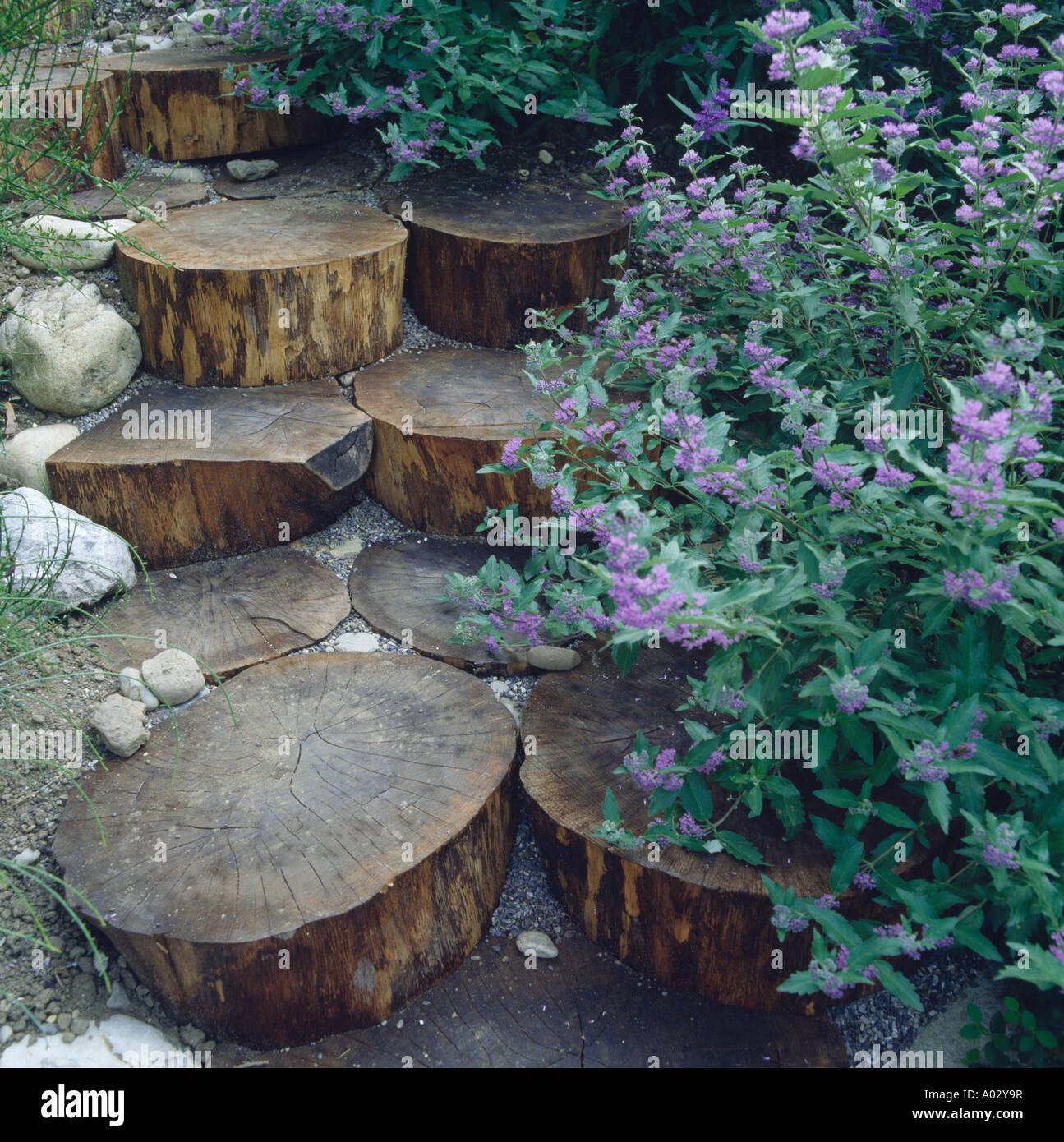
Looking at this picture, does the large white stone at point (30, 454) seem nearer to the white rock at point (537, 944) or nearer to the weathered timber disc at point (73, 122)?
the weathered timber disc at point (73, 122)

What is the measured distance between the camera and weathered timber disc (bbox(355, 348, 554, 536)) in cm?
297

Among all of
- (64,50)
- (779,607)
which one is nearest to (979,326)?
(779,607)

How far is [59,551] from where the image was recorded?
2736 millimetres

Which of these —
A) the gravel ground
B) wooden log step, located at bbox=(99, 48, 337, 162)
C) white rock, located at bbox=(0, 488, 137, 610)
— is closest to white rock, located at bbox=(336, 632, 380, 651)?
the gravel ground

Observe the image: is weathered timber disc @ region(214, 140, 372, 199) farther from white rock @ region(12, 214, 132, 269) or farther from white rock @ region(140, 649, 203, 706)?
white rock @ region(140, 649, 203, 706)

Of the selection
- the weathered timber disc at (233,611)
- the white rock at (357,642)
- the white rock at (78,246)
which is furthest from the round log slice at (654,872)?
the white rock at (78,246)

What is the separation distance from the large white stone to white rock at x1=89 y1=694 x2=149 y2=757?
35.1 inches

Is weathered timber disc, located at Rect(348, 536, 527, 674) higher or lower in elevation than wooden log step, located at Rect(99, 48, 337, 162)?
lower

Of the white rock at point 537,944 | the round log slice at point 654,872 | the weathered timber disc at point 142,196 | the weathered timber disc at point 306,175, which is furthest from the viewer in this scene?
the weathered timber disc at point 306,175

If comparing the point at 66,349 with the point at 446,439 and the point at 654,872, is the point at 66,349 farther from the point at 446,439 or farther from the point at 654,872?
the point at 654,872

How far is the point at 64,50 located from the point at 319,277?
8.02ft

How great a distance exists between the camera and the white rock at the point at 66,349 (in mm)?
3049

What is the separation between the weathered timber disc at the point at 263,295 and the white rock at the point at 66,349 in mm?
131

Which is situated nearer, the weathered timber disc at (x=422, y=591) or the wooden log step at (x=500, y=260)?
the weathered timber disc at (x=422, y=591)
